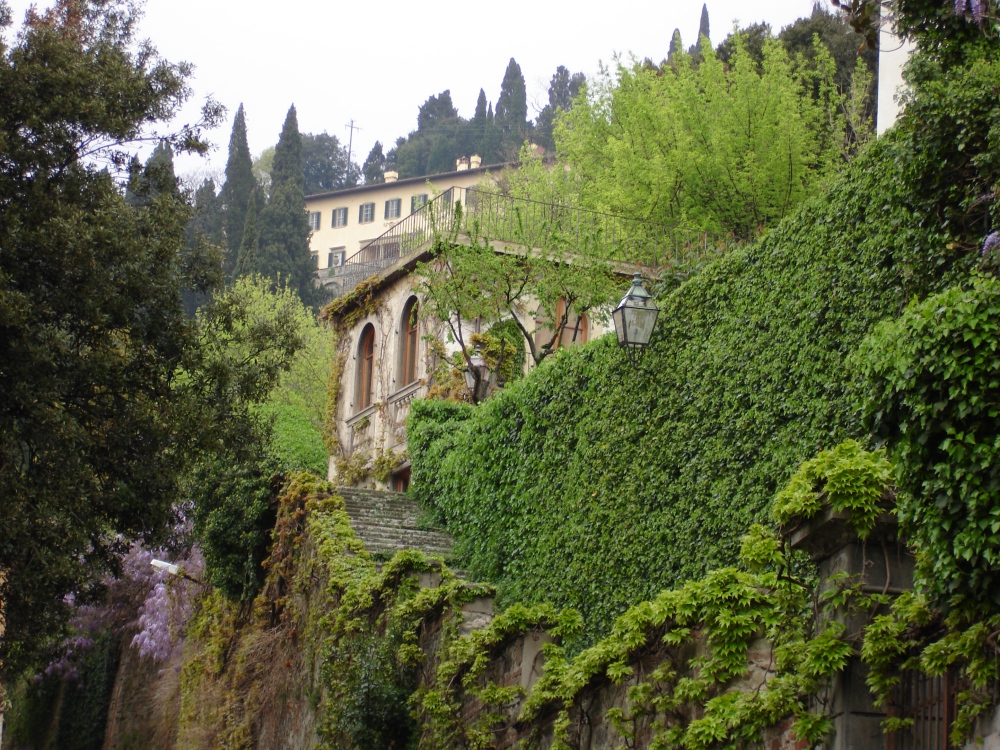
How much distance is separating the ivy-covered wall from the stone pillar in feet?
3.25

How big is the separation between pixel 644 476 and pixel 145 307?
6.22 metres

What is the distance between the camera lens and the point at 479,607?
37.1ft

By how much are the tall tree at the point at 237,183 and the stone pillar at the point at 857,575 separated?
53994 millimetres

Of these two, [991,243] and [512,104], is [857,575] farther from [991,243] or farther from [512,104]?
[512,104]

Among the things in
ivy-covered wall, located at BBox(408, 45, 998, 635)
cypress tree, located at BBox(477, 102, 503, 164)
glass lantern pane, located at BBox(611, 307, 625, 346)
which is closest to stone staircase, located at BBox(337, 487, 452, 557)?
ivy-covered wall, located at BBox(408, 45, 998, 635)

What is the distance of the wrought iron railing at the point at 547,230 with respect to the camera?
61.0ft

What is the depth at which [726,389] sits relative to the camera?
34.1 feet

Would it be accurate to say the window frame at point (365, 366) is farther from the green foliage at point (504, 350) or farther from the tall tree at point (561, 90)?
the tall tree at point (561, 90)

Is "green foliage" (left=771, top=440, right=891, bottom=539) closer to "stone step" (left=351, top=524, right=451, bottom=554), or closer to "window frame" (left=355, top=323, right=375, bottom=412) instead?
"stone step" (left=351, top=524, right=451, bottom=554)

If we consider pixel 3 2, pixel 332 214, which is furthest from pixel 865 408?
pixel 332 214

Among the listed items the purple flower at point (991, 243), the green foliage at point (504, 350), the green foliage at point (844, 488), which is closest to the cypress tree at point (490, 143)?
the green foliage at point (504, 350)

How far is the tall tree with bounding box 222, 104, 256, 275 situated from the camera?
2318 inches

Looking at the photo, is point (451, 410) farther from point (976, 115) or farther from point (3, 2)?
point (976, 115)

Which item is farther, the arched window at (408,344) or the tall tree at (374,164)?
the tall tree at (374,164)
